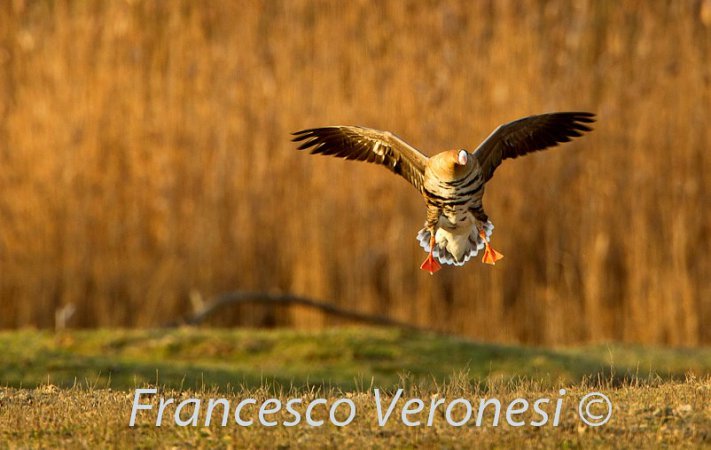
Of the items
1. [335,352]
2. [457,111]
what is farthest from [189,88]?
[335,352]

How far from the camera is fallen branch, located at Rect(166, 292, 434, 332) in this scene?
27.1 ft

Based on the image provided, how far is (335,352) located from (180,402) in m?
2.97

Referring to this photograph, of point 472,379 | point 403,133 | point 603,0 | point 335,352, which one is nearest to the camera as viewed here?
point 472,379

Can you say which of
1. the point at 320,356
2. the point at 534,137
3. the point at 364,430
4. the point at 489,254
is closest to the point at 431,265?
the point at 489,254

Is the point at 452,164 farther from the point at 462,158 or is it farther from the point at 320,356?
the point at 320,356

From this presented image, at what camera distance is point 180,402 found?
4.44m

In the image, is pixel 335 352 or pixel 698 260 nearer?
pixel 335 352

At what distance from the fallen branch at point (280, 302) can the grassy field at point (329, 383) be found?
0.40 metres

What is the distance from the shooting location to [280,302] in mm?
8555

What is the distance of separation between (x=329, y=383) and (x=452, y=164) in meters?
1.41

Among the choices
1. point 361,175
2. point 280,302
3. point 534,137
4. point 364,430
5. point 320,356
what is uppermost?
point 534,137

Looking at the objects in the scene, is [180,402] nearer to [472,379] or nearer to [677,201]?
[472,379]

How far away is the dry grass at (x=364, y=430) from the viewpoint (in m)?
3.80

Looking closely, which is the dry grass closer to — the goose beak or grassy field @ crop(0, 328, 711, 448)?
grassy field @ crop(0, 328, 711, 448)
